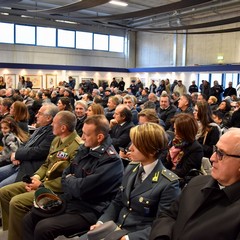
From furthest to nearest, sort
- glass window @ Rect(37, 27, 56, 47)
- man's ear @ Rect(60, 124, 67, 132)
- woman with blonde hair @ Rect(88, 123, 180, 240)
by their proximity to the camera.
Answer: glass window @ Rect(37, 27, 56, 47)
man's ear @ Rect(60, 124, 67, 132)
woman with blonde hair @ Rect(88, 123, 180, 240)

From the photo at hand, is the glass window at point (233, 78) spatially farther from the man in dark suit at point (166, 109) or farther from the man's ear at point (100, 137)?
the man's ear at point (100, 137)

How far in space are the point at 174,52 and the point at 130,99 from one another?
16.9 m

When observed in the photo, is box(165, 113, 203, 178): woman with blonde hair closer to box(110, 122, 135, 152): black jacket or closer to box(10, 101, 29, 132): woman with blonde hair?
box(110, 122, 135, 152): black jacket

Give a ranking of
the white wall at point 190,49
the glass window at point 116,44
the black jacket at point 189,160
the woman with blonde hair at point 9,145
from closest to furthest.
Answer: the black jacket at point 189,160 < the woman with blonde hair at point 9,145 < the white wall at point 190,49 < the glass window at point 116,44

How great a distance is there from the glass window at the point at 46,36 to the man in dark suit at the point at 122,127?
700 inches

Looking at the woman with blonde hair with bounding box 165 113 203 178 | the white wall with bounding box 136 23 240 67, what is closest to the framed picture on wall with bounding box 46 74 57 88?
the white wall with bounding box 136 23 240 67

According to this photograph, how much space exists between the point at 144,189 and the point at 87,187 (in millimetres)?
581

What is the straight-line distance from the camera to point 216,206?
175 centimetres

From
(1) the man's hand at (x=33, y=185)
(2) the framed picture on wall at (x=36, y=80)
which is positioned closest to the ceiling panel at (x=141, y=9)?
(2) the framed picture on wall at (x=36, y=80)

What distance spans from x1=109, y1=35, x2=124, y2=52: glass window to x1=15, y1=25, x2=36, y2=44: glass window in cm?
622

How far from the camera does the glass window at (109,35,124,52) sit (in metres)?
24.7

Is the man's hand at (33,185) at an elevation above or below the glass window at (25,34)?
below

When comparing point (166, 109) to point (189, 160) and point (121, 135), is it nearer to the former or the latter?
point (121, 135)

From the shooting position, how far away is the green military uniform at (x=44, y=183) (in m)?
2.99
